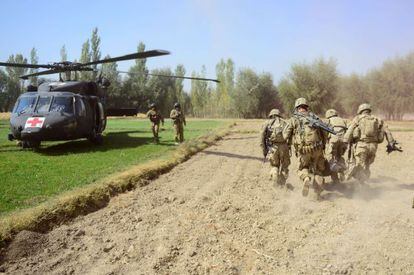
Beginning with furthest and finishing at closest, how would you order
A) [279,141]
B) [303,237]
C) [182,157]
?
[182,157], [279,141], [303,237]

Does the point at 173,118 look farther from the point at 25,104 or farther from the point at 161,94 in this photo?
the point at 161,94

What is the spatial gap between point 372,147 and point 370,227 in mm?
3689

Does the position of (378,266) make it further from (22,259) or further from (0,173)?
(0,173)

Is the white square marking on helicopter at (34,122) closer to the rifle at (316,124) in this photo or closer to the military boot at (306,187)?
the rifle at (316,124)

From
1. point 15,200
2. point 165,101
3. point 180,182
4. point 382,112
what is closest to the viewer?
point 15,200

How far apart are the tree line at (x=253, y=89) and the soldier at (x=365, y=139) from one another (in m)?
32.1

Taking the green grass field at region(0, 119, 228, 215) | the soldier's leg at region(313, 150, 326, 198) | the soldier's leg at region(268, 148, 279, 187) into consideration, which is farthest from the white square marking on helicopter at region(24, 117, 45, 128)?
the soldier's leg at region(313, 150, 326, 198)

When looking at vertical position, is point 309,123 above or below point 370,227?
above

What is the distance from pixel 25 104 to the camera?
629 inches

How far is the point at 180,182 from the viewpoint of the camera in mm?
10906

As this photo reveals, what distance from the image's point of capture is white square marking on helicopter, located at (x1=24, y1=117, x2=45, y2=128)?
14812mm

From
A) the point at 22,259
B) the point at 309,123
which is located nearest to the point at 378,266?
the point at 309,123

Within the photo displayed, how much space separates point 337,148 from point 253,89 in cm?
5376

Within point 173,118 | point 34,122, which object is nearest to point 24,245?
point 34,122
